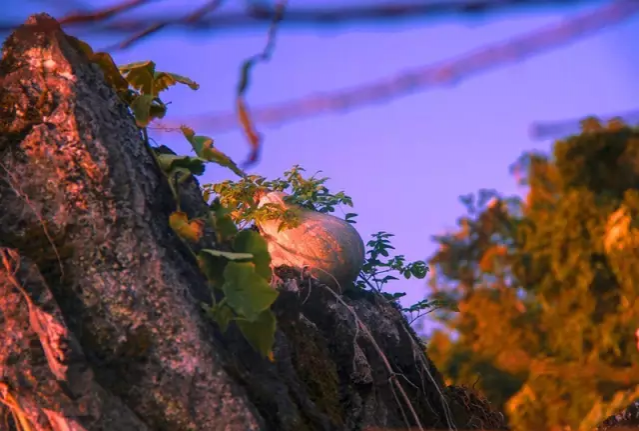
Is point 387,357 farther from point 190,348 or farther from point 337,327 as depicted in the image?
point 190,348

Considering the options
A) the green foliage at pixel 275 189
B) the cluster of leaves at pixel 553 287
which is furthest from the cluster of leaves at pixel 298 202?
the cluster of leaves at pixel 553 287

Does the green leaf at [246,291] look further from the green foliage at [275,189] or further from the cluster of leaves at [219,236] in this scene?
the green foliage at [275,189]

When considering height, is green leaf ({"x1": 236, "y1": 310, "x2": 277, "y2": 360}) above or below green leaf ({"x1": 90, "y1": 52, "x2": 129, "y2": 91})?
below

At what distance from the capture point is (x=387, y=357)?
3787mm

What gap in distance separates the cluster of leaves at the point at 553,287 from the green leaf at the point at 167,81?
2.27 meters

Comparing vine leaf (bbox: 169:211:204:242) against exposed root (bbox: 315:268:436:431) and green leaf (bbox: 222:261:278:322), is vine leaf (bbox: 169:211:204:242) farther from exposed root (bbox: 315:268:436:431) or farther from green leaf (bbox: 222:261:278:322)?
exposed root (bbox: 315:268:436:431)

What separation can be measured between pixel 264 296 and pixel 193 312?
0.79 feet

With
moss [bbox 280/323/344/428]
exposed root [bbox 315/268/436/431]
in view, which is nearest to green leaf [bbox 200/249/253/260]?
moss [bbox 280/323/344/428]

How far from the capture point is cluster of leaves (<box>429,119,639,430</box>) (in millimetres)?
999

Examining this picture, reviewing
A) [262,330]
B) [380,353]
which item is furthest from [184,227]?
[380,353]

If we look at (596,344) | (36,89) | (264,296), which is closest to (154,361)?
(264,296)

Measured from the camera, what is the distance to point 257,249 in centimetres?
291

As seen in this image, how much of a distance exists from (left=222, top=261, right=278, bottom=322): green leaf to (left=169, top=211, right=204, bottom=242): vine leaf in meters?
0.15

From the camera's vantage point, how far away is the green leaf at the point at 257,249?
286 cm
